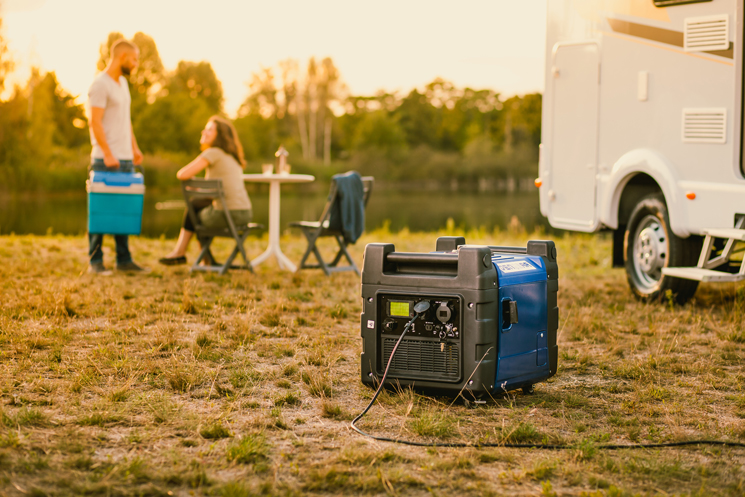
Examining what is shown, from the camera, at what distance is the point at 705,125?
5.75m

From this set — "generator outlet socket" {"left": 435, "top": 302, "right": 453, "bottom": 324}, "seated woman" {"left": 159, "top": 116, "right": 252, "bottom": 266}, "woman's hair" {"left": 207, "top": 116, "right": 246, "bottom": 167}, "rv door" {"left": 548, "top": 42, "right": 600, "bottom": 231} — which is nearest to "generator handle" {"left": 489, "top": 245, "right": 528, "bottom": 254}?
"generator outlet socket" {"left": 435, "top": 302, "right": 453, "bottom": 324}

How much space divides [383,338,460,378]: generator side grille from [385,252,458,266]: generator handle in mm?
377

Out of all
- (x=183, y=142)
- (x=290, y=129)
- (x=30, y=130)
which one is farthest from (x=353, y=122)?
(x=30, y=130)

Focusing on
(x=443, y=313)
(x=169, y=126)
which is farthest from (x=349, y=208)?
(x=169, y=126)

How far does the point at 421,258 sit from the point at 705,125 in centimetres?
330

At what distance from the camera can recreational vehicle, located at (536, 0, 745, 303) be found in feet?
18.4

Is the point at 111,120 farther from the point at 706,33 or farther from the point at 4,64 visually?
the point at 4,64

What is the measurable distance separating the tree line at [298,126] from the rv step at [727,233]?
3294cm

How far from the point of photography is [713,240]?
580cm

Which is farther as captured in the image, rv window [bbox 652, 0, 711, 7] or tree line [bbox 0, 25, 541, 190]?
tree line [bbox 0, 25, 541, 190]

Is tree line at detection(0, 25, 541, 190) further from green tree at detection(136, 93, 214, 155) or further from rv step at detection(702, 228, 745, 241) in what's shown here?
rv step at detection(702, 228, 745, 241)

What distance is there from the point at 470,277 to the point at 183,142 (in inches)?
2315

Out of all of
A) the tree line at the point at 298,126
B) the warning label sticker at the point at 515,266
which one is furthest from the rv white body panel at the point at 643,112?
the tree line at the point at 298,126

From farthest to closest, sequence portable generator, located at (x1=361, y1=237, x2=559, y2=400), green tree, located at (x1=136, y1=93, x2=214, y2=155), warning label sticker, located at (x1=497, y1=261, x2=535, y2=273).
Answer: green tree, located at (x1=136, y1=93, x2=214, y2=155)
warning label sticker, located at (x1=497, y1=261, x2=535, y2=273)
portable generator, located at (x1=361, y1=237, x2=559, y2=400)
